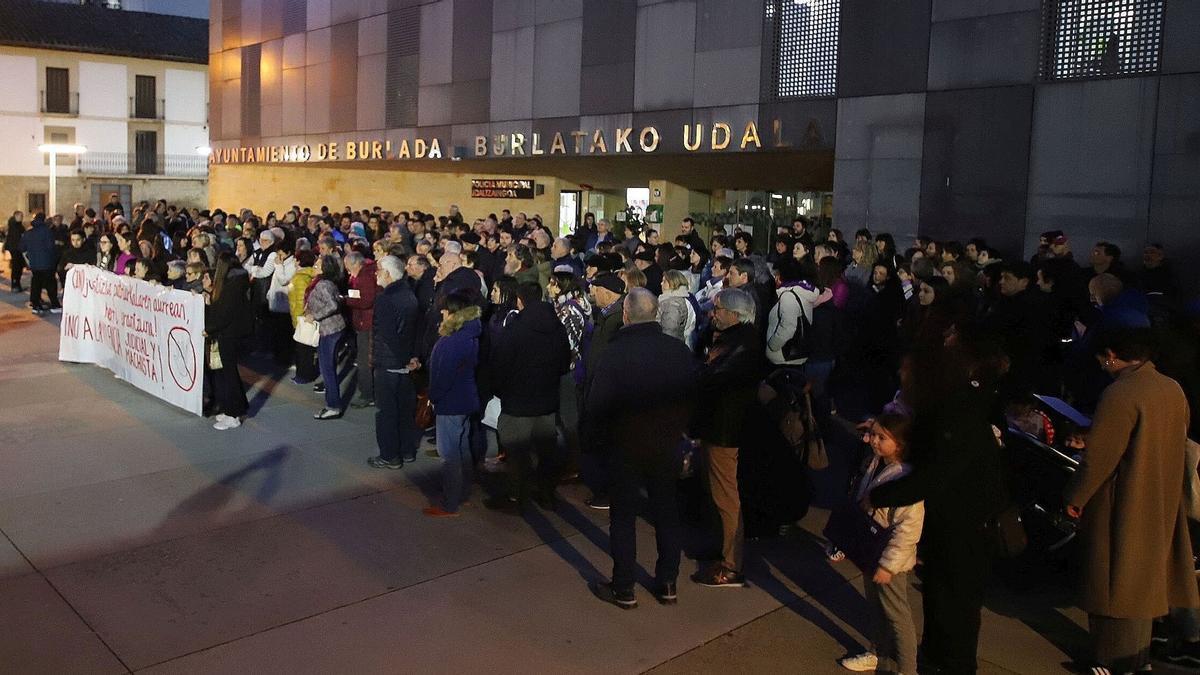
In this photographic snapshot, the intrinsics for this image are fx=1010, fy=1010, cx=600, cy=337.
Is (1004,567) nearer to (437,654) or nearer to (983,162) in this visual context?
(437,654)

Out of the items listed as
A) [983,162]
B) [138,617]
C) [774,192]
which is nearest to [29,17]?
[774,192]

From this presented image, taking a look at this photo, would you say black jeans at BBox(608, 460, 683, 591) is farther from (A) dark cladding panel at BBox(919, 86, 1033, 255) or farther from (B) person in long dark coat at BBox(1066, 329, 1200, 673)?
(A) dark cladding panel at BBox(919, 86, 1033, 255)

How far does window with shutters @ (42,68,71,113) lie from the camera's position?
150 feet

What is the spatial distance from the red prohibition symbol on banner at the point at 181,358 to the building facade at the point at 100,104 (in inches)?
1571

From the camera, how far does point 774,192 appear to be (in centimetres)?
2098

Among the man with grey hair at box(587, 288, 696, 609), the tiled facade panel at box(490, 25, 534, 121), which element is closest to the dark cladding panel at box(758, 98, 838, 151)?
the tiled facade panel at box(490, 25, 534, 121)

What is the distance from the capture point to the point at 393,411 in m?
8.41

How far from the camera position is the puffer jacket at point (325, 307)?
9469mm

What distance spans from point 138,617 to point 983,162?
38.5ft

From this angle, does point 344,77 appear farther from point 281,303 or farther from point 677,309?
point 677,309

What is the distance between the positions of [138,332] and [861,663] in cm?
893

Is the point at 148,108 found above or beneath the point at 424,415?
above

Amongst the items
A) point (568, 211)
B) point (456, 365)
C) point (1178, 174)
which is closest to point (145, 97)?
point (568, 211)

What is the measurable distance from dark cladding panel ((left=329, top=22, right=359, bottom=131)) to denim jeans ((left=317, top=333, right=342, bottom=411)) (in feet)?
53.7
